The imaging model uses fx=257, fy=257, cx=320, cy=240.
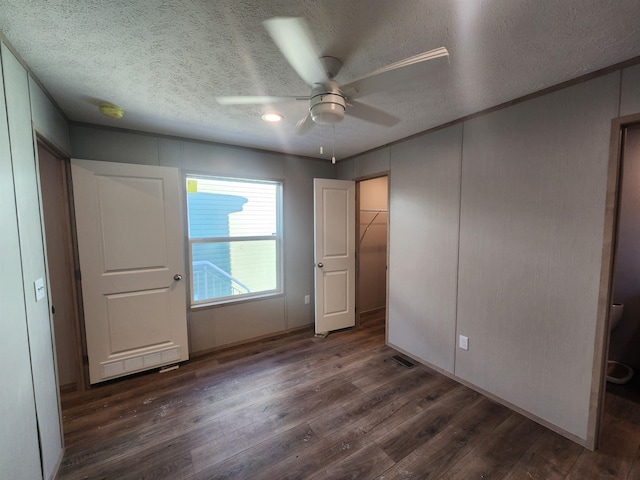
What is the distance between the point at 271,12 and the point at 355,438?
2375 millimetres

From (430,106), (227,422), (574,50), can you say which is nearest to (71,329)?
(227,422)

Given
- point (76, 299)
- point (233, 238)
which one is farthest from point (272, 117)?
point (76, 299)

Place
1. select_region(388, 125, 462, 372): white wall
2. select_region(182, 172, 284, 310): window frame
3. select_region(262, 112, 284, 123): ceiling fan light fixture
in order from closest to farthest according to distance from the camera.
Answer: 1. select_region(262, 112, 284, 123): ceiling fan light fixture
2. select_region(388, 125, 462, 372): white wall
3. select_region(182, 172, 284, 310): window frame

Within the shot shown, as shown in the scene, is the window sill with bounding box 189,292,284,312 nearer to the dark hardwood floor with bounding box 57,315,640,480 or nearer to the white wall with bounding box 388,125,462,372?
the dark hardwood floor with bounding box 57,315,640,480

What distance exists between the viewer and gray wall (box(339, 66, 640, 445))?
1.55 metres

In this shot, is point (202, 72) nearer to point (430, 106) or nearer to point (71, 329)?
point (430, 106)

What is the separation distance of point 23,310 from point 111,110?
1.44 m

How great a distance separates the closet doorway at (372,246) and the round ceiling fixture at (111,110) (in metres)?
2.92

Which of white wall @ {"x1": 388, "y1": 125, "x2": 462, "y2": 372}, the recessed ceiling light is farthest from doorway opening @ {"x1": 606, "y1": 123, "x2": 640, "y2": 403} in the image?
the recessed ceiling light

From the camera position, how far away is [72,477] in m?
1.44

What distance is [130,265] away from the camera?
7.61 ft

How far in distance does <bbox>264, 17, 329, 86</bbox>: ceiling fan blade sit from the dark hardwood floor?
7.02ft

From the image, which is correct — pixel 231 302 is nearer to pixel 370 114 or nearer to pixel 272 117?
pixel 272 117

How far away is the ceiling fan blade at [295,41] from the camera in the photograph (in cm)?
103
